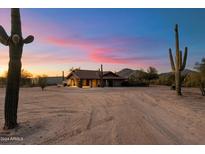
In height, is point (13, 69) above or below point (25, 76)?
below

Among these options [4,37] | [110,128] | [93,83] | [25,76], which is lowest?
[110,128]

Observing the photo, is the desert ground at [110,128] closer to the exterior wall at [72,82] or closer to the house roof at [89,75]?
the house roof at [89,75]

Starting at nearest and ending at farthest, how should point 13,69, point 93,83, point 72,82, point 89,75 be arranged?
point 13,69 → point 89,75 → point 93,83 → point 72,82

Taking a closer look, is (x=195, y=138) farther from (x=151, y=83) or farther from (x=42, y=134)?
(x=151, y=83)

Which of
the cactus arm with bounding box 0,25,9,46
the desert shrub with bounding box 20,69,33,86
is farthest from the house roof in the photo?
the cactus arm with bounding box 0,25,9,46

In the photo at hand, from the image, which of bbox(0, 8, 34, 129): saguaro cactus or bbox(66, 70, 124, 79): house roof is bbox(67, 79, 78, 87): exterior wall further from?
bbox(0, 8, 34, 129): saguaro cactus

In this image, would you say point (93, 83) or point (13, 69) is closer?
point (13, 69)

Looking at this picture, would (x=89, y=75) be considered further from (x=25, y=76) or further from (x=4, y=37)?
(x=4, y=37)

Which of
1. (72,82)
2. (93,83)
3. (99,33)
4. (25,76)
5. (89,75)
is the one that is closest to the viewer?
(99,33)

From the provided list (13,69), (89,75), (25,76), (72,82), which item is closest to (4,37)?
(13,69)

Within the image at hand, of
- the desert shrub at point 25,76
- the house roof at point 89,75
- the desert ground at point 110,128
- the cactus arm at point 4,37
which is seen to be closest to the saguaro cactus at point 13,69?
the cactus arm at point 4,37

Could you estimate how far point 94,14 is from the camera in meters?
6.55
